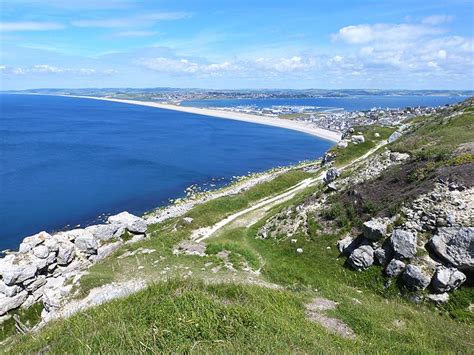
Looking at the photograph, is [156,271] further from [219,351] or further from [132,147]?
[132,147]

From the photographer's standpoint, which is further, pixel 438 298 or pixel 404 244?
pixel 404 244

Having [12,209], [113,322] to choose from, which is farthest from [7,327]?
[12,209]

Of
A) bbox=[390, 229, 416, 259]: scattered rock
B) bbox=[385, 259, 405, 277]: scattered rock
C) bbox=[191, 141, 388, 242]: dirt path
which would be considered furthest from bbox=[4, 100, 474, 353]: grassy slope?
bbox=[191, 141, 388, 242]: dirt path

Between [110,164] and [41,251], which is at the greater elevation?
[41,251]

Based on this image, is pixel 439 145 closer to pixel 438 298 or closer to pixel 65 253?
pixel 438 298

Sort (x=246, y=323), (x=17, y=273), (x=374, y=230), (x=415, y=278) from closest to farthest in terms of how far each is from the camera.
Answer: (x=246, y=323) → (x=415, y=278) → (x=374, y=230) → (x=17, y=273)

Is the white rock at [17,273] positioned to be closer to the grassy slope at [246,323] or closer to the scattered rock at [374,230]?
the grassy slope at [246,323]

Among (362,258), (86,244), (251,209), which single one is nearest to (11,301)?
(86,244)

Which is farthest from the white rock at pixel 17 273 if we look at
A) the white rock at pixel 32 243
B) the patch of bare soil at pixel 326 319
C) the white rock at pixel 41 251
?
the patch of bare soil at pixel 326 319
